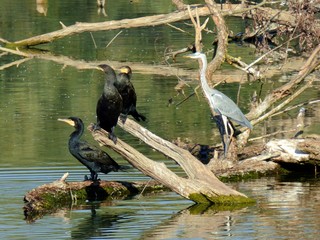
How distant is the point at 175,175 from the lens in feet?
39.7

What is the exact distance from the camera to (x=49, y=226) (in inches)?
456

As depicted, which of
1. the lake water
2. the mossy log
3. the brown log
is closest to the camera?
the lake water

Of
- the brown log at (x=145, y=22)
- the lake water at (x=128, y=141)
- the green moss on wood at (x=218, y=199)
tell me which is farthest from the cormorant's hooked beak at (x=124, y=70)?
the brown log at (x=145, y=22)

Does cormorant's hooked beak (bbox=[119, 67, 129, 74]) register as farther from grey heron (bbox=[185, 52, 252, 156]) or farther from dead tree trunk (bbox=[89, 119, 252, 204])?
dead tree trunk (bbox=[89, 119, 252, 204])

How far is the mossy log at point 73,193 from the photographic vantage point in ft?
40.6

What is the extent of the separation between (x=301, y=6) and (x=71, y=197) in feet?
29.7

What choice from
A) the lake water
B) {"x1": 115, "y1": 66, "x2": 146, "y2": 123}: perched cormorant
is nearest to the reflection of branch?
the lake water

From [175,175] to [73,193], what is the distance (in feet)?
5.04

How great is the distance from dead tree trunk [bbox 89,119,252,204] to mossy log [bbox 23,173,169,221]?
0.89 metres

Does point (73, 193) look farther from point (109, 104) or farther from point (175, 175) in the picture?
point (175, 175)

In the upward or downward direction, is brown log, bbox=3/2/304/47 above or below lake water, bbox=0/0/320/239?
above

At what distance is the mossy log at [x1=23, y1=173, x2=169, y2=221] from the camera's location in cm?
1237

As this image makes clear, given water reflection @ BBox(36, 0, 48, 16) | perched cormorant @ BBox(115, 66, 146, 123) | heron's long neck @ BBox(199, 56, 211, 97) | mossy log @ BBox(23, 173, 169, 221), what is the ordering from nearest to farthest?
mossy log @ BBox(23, 173, 169, 221)
perched cormorant @ BBox(115, 66, 146, 123)
heron's long neck @ BBox(199, 56, 211, 97)
water reflection @ BBox(36, 0, 48, 16)

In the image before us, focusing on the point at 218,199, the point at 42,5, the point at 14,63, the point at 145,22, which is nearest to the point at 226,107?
the point at 218,199
